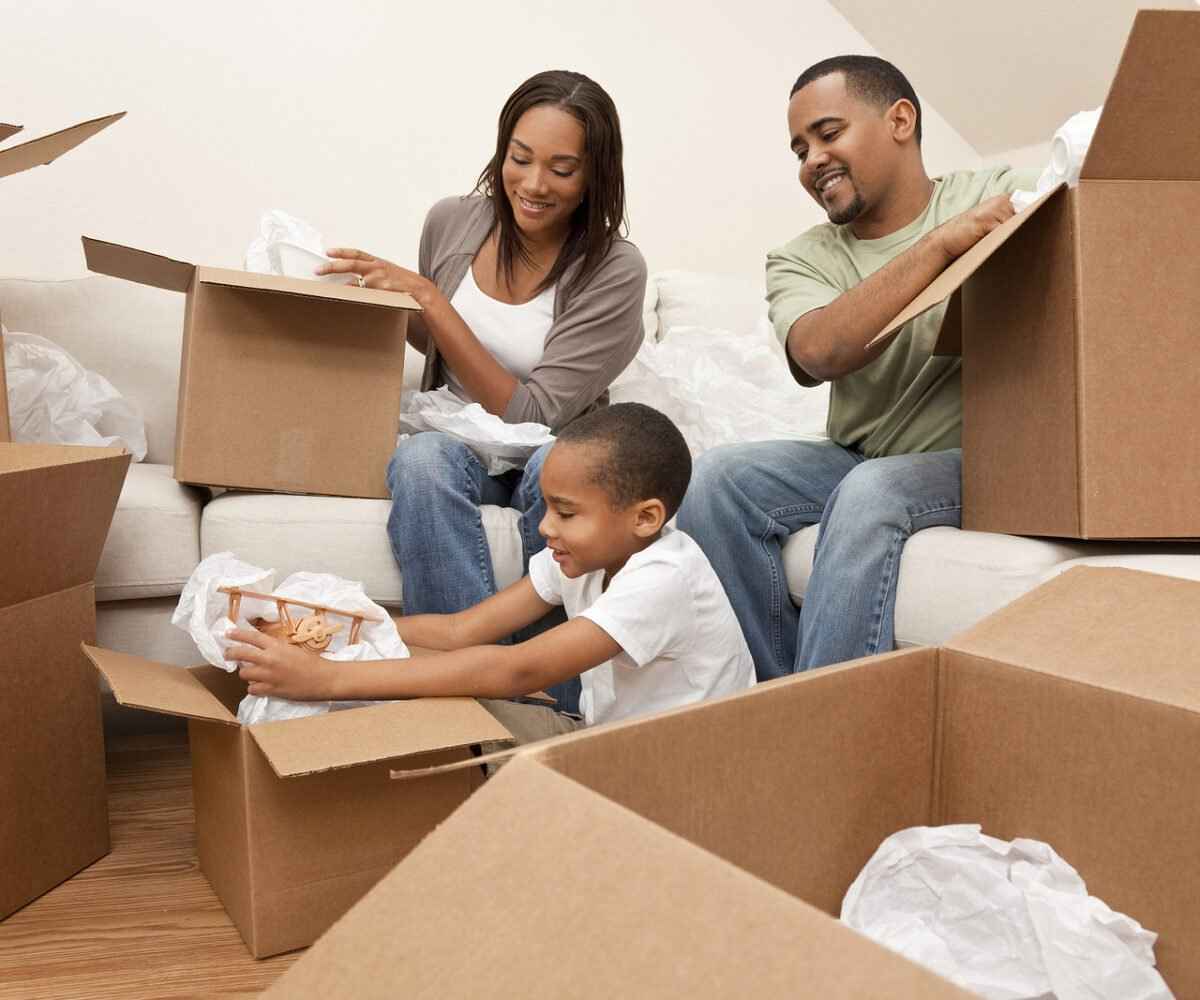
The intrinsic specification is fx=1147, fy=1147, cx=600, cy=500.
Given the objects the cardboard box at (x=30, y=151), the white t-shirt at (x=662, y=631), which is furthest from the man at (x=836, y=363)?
the cardboard box at (x=30, y=151)

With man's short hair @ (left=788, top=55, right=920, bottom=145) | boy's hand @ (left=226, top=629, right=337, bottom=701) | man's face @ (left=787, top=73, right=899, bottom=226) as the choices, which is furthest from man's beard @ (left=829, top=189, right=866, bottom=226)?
boy's hand @ (left=226, top=629, right=337, bottom=701)

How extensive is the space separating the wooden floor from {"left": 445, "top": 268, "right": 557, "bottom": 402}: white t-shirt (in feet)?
2.84

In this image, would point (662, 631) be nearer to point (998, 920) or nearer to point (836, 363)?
point (836, 363)

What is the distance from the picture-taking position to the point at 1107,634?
1.99 ft

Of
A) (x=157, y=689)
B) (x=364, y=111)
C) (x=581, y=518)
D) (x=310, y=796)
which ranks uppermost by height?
(x=364, y=111)

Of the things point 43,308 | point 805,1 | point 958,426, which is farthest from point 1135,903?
point 805,1

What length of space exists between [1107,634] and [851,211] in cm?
111

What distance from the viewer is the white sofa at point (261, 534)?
125 centimetres

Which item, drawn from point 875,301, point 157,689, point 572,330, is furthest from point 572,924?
point 572,330

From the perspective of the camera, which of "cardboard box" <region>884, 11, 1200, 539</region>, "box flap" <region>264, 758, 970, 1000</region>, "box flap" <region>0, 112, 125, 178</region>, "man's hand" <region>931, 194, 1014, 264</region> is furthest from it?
"box flap" <region>0, 112, 125, 178</region>

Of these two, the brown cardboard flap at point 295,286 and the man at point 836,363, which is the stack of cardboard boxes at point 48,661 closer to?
the brown cardboard flap at point 295,286

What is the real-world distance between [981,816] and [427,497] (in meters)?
1.06

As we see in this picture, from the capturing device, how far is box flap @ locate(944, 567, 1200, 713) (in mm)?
Result: 562

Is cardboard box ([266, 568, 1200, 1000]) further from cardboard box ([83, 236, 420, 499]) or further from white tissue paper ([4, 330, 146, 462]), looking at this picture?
white tissue paper ([4, 330, 146, 462])
